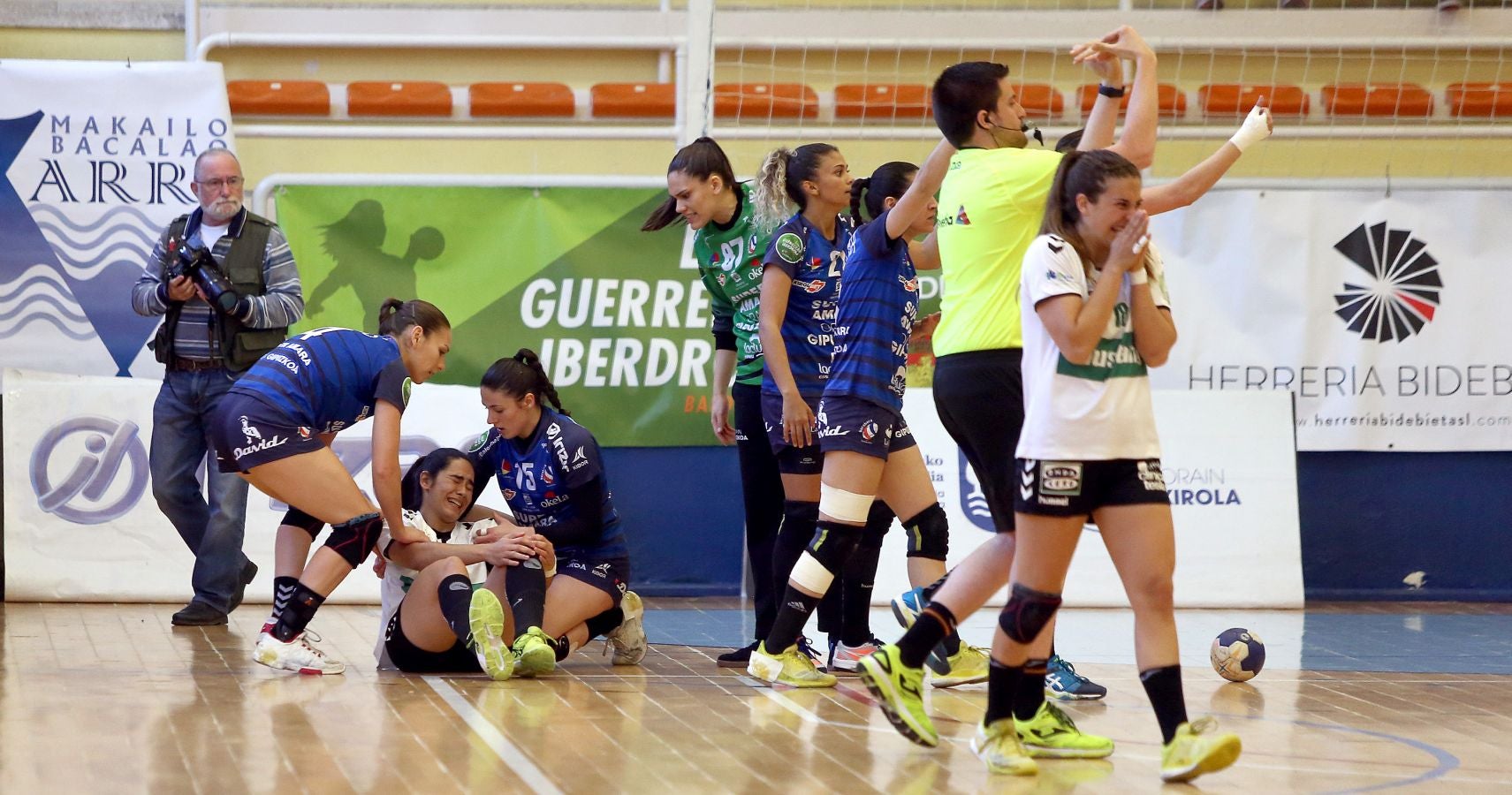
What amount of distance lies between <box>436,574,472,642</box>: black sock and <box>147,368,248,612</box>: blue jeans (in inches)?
76.7

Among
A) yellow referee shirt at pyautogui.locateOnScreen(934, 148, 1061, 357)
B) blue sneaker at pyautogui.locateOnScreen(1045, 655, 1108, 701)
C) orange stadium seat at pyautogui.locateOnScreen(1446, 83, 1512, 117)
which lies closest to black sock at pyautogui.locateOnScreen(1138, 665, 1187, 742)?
yellow referee shirt at pyautogui.locateOnScreen(934, 148, 1061, 357)

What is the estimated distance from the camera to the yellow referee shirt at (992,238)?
4.43m

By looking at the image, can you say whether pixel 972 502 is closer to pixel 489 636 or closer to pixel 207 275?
pixel 489 636

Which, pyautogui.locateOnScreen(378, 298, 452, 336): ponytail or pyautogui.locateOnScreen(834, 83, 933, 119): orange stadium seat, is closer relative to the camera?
pyautogui.locateOnScreen(378, 298, 452, 336): ponytail

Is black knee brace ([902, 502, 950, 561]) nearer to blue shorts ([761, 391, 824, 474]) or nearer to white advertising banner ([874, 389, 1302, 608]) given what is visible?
blue shorts ([761, 391, 824, 474])

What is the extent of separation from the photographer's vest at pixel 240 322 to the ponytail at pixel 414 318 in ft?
4.69

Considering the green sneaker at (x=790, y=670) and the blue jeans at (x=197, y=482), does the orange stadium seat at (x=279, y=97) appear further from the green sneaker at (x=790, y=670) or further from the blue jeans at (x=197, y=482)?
the green sneaker at (x=790, y=670)

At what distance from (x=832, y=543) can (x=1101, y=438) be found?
157 cm

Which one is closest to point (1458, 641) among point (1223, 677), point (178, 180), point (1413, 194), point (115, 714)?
point (1223, 677)

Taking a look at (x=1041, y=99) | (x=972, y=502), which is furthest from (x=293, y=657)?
(x=1041, y=99)

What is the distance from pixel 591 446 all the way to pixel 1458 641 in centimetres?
399

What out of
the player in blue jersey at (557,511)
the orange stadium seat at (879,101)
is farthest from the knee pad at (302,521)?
the orange stadium seat at (879,101)

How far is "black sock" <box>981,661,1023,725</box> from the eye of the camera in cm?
393

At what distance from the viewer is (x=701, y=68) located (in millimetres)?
8461
